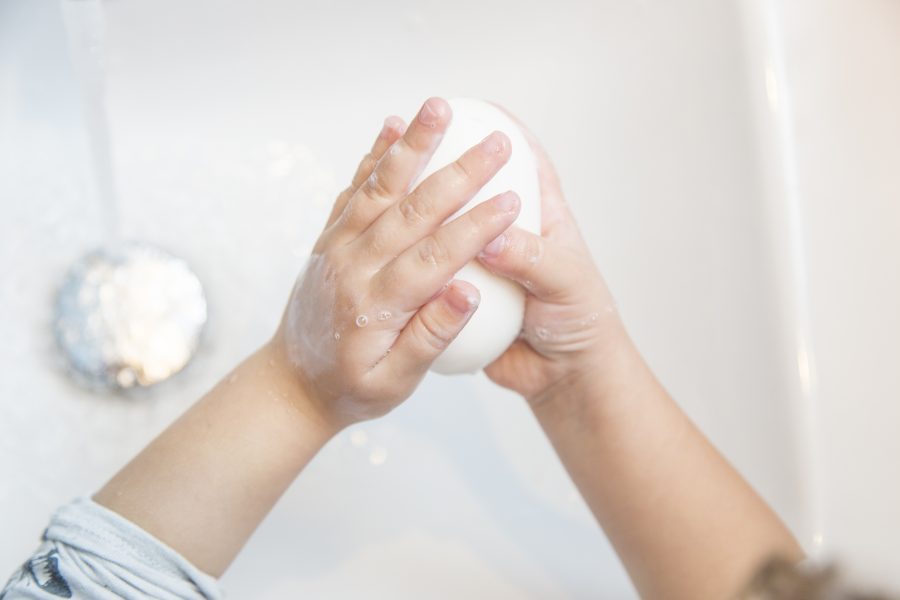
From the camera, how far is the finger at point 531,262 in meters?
0.48

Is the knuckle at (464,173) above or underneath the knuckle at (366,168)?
underneath

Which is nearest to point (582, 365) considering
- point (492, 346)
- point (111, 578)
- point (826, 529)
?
point (492, 346)

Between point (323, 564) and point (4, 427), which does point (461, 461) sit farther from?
point (4, 427)

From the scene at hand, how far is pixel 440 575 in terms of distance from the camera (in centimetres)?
70

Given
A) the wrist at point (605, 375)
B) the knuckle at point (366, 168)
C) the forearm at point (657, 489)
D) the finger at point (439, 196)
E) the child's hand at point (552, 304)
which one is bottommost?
the forearm at point (657, 489)

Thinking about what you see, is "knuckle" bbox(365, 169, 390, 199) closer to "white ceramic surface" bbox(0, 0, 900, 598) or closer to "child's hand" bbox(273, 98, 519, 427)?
"child's hand" bbox(273, 98, 519, 427)

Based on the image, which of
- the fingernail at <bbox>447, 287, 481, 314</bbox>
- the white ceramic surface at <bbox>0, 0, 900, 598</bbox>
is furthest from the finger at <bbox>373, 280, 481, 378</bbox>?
the white ceramic surface at <bbox>0, 0, 900, 598</bbox>

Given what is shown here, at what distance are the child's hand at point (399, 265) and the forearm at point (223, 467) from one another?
5cm

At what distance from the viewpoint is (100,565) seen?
0.48 m

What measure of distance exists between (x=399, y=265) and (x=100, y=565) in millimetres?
230

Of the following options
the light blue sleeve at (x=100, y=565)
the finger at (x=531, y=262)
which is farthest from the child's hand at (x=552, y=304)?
the light blue sleeve at (x=100, y=565)

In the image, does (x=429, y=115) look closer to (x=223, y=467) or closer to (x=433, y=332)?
(x=433, y=332)

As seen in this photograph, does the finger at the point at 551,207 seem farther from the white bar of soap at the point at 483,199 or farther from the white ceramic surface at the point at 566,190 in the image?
the white ceramic surface at the point at 566,190

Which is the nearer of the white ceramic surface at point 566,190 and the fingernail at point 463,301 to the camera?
the fingernail at point 463,301
